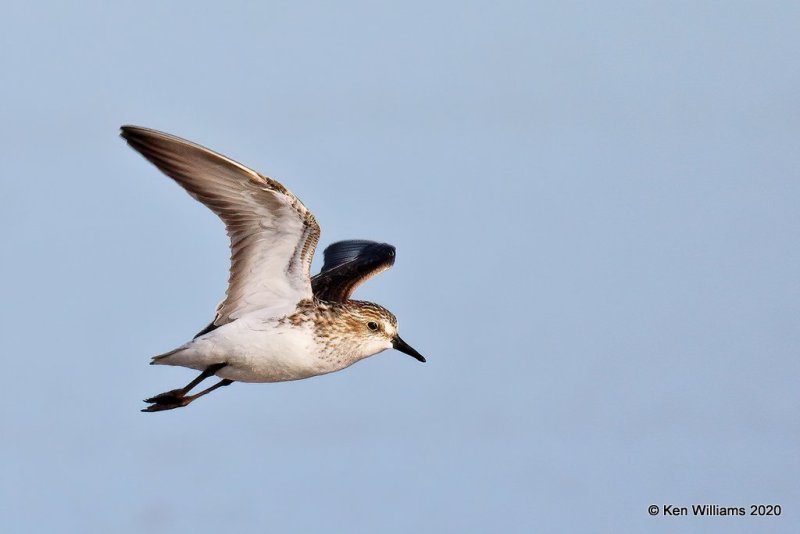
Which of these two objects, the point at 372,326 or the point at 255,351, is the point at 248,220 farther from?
the point at 372,326

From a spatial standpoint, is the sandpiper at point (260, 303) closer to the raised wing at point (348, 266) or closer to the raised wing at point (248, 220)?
the raised wing at point (248, 220)

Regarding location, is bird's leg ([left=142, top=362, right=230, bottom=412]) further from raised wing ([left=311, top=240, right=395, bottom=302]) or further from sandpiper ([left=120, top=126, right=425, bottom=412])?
raised wing ([left=311, top=240, right=395, bottom=302])

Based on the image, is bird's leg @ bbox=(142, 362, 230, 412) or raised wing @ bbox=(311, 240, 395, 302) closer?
bird's leg @ bbox=(142, 362, 230, 412)

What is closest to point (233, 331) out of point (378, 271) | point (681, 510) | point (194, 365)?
point (194, 365)

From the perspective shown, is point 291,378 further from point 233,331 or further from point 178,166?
point 178,166

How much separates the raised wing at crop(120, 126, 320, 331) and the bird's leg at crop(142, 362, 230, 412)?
0.62 metres

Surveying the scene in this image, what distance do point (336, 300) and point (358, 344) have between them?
1.49m

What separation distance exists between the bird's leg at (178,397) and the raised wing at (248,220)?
62 centimetres

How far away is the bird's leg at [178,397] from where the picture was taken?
20375 mm

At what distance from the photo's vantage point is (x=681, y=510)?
24.1 m

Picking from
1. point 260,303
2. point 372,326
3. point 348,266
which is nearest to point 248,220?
point 260,303

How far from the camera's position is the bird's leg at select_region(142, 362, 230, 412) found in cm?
2038

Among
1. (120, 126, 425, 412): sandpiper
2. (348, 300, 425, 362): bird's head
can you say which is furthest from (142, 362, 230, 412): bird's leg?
(348, 300, 425, 362): bird's head

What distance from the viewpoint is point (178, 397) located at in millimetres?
20516
